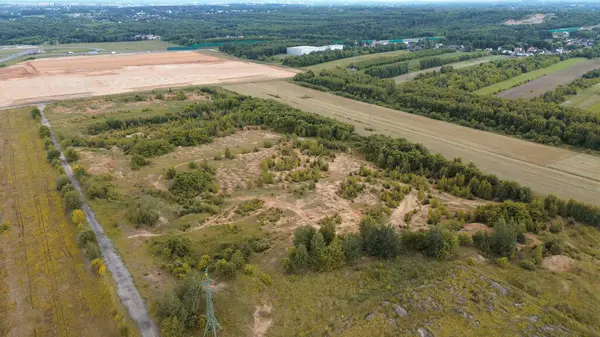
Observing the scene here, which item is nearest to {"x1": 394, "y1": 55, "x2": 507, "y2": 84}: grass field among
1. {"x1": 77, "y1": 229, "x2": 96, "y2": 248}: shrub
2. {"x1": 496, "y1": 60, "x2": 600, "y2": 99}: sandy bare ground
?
{"x1": 496, "y1": 60, "x2": 600, "y2": 99}: sandy bare ground

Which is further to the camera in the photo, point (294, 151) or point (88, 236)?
point (294, 151)

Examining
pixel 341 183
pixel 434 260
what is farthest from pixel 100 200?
pixel 434 260

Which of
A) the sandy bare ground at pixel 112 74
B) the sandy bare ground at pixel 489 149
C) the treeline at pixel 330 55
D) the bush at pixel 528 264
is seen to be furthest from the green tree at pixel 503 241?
the treeline at pixel 330 55

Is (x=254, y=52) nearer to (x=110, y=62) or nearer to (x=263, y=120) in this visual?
(x=110, y=62)

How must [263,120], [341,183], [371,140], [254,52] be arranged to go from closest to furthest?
[341,183], [371,140], [263,120], [254,52]

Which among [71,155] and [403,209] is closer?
[403,209]

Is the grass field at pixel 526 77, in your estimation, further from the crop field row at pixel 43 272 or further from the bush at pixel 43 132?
the bush at pixel 43 132

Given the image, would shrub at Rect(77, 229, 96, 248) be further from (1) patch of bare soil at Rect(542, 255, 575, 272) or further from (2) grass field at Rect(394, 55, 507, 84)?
(2) grass field at Rect(394, 55, 507, 84)

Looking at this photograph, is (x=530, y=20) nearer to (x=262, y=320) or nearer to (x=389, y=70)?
(x=389, y=70)

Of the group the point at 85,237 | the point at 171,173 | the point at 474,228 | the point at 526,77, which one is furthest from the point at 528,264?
the point at 526,77
